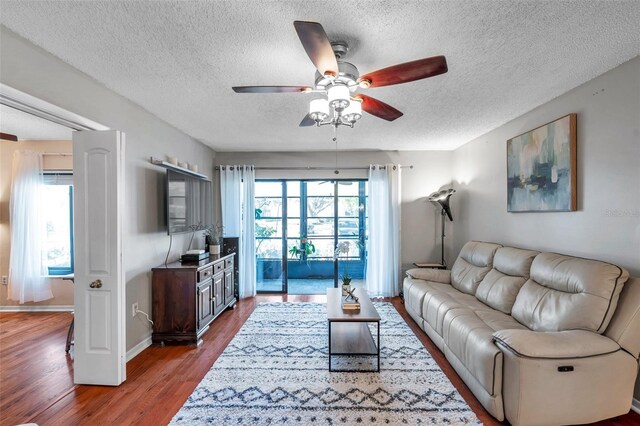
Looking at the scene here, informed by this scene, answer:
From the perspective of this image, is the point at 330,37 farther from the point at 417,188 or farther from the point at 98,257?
the point at 417,188

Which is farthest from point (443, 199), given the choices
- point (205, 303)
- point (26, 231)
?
point (26, 231)

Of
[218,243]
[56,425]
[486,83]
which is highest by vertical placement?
[486,83]

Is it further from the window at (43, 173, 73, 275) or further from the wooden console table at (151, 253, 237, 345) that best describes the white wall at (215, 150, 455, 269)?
the window at (43, 173, 73, 275)

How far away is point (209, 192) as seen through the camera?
14.9 ft

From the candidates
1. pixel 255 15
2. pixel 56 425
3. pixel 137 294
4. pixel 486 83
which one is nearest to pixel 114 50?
pixel 255 15

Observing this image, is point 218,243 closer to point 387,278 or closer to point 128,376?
point 128,376

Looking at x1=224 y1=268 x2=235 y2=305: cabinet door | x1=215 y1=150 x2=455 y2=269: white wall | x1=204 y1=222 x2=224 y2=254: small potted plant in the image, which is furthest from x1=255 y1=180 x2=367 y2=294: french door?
x1=224 y1=268 x2=235 y2=305: cabinet door

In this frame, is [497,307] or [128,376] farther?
[497,307]

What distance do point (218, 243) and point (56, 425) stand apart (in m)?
2.54

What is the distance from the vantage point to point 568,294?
7.29 feet

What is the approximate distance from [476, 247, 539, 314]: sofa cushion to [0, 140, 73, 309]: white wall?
5.61 m

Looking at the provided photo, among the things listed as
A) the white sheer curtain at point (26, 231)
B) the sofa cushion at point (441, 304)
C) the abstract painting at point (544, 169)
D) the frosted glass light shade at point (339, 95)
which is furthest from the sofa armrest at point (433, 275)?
the white sheer curtain at point (26, 231)

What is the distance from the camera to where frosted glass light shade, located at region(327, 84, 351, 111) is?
5.97 ft

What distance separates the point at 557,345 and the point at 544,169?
1.81 m
